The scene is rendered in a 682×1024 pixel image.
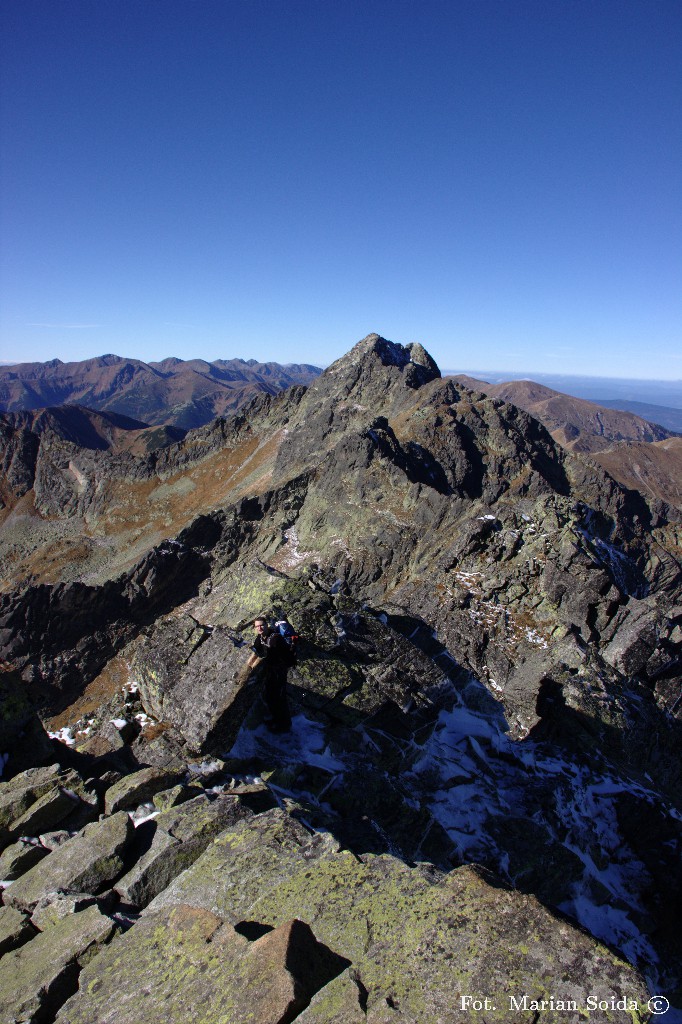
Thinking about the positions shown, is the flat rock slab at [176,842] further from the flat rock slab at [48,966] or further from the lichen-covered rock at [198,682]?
the lichen-covered rock at [198,682]

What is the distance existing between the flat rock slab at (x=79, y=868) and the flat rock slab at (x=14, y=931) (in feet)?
1.11

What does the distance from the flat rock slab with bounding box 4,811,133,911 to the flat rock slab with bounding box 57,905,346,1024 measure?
2010 mm

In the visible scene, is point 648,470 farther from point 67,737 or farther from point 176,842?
point 176,842

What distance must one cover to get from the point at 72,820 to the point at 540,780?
1408cm

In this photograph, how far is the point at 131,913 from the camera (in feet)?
25.2

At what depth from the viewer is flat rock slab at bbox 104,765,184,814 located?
33.5 ft

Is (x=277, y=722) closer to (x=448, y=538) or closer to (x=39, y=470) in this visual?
(x=448, y=538)

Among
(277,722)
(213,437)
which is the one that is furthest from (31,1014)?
(213,437)

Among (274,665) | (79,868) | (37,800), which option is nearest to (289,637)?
(274,665)

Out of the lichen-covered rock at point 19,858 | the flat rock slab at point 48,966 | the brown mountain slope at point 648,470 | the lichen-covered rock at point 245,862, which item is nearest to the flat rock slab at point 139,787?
the lichen-covered rock at point 19,858

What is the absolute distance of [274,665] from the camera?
12.9 m

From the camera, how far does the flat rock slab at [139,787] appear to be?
33.5ft

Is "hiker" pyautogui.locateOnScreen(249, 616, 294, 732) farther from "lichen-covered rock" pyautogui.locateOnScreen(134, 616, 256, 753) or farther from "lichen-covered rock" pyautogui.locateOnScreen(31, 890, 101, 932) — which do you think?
"lichen-covered rock" pyautogui.locateOnScreen(31, 890, 101, 932)

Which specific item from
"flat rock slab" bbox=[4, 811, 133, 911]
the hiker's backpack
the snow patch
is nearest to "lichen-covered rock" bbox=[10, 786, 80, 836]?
"flat rock slab" bbox=[4, 811, 133, 911]
